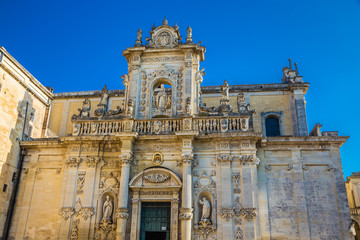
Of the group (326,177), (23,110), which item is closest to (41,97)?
(23,110)

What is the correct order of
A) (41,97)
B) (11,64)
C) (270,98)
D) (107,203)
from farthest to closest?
(270,98) < (41,97) < (11,64) < (107,203)

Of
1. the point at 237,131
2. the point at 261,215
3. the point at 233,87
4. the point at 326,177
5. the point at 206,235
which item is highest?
the point at 233,87

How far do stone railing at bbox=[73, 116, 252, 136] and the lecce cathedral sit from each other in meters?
0.05

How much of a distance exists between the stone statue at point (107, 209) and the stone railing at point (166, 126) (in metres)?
3.49

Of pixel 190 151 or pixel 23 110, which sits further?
Result: pixel 23 110

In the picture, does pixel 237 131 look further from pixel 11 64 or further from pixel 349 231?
pixel 11 64

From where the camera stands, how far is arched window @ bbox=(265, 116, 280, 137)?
24.0m

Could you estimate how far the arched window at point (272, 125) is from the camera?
78.7ft

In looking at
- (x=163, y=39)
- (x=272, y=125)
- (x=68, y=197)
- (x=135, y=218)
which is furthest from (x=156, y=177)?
(x=272, y=125)

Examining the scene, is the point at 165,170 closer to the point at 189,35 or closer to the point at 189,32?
the point at 189,35

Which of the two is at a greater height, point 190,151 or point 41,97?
point 41,97

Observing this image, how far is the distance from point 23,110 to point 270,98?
53.4 feet

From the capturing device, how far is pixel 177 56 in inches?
787

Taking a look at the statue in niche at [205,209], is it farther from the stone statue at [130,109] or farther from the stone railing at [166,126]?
the stone statue at [130,109]
